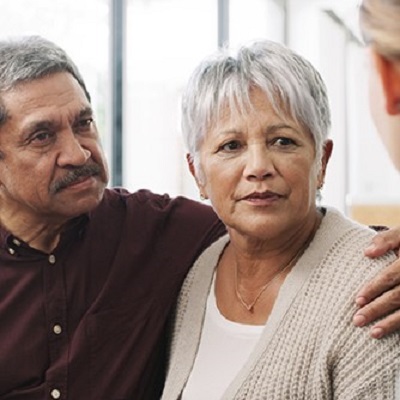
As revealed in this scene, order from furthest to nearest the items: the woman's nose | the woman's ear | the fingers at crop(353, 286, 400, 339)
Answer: the woman's ear, the woman's nose, the fingers at crop(353, 286, 400, 339)

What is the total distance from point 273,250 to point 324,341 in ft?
0.83

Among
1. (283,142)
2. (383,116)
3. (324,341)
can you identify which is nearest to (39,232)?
(283,142)

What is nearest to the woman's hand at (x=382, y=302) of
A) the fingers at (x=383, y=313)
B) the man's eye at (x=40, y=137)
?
the fingers at (x=383, y=313)

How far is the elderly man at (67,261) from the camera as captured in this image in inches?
68.9

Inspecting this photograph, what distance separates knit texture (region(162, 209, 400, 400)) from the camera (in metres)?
1.38

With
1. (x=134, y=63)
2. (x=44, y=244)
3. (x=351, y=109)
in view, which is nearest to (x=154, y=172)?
(x=134, y=63)

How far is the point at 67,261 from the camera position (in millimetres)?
1828

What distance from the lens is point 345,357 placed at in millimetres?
1393

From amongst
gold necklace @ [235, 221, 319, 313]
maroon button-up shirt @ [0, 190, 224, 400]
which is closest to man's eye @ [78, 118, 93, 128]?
maroon button-up shirt @ [0, 190, 224, 400]

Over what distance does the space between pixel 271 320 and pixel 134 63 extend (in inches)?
134

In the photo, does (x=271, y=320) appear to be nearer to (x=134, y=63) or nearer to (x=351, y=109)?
(x=134, y=63)

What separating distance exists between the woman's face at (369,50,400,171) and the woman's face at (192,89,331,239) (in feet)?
2.74

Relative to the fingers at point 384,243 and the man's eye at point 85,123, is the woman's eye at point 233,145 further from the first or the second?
the man's eye at point 85,123

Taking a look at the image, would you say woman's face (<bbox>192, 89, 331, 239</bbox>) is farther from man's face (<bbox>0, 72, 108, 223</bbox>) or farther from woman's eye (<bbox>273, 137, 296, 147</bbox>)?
man's face (<bbox>0, 72, 108, 223</bbox>)
